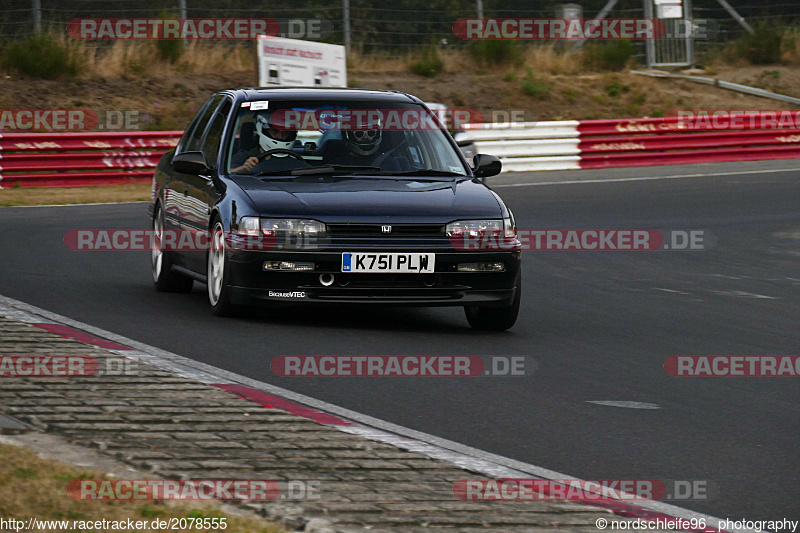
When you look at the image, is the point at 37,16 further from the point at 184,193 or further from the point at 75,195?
the point at 184,193

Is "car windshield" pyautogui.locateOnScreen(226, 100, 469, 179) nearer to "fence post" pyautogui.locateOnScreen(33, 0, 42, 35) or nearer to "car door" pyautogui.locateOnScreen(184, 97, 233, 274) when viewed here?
"car door" pyautogui.locateOnScreen(184, 97, 233, 274)

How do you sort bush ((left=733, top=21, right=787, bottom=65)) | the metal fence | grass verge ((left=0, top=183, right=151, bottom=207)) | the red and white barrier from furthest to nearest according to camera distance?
bush ((left=733, top=21, right=787, bottom=65)), the metal fence, the red and white barrier, grass verge ((left=0, top=183, right=151, bottom=207))

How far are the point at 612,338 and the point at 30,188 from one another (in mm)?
16153

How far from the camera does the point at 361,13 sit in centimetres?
3569

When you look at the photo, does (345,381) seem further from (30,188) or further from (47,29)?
(47,29)

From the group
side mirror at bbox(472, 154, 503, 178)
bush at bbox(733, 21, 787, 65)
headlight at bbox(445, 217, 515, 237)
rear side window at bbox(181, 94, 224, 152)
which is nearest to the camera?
headlight at bbox(445, 217, 515, 237)

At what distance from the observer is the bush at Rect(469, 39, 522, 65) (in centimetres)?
3719

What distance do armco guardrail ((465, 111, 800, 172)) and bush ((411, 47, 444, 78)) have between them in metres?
7.78

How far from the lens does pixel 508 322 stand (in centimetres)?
974

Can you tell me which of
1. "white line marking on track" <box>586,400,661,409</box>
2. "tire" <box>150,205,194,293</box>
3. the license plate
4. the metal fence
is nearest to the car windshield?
the license plate

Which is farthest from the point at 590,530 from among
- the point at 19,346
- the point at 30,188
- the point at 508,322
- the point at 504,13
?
the point at 504,13

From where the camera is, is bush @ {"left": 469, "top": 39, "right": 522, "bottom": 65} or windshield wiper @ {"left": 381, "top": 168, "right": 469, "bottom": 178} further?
bush @ {"left": 469, "top": 39, "right": 522, "bottom": 65}

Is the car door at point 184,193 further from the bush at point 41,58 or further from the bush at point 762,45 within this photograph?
the bush at point 762,45

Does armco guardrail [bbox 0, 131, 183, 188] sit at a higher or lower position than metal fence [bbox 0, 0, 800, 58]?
lower
